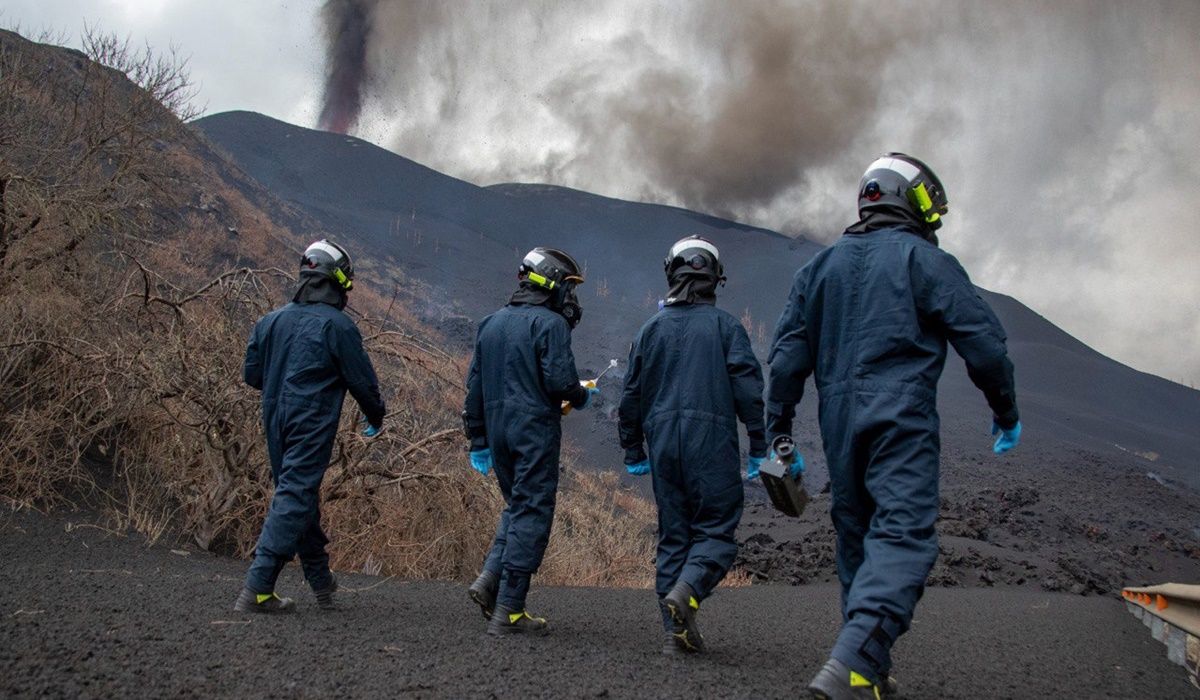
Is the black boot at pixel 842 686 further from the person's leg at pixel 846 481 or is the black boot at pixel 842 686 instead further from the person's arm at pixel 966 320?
the person's arm at pixel 966 320

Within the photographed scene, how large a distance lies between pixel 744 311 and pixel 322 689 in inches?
2363

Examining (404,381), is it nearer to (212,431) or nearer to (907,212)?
(212,431)

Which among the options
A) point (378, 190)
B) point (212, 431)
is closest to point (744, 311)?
point (378, 190)

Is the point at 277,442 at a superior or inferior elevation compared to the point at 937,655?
superior

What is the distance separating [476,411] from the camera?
17.6 ft

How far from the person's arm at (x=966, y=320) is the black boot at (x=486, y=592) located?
113 inches

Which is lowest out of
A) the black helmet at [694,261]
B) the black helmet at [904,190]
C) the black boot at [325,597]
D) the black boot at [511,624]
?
the black boot at [325,597]

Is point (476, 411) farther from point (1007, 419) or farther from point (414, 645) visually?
point (1007, 419)

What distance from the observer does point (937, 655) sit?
4.91 metres

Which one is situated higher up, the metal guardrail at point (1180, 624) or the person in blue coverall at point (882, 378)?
the person in blue coverall at point (882, 378)

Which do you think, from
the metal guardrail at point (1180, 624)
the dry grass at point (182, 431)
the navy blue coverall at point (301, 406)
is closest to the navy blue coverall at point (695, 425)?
the navy blue coverall at point (301, 406)

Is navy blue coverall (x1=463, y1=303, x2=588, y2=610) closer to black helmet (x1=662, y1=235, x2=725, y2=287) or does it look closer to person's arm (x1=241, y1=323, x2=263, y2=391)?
black helmet (x1=662, y1=235, x2=725, y2=287)

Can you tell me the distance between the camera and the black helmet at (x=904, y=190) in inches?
145

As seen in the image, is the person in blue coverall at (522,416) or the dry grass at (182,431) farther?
the dry grass at (182,431)
